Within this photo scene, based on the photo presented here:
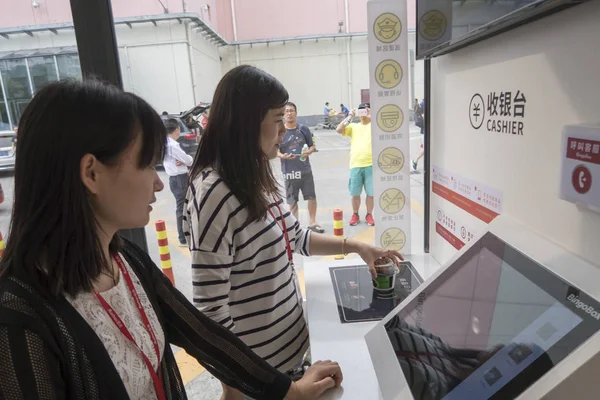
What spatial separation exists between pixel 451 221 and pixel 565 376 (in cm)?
95

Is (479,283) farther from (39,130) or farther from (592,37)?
(39,130)

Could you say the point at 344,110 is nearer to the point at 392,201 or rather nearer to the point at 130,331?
the point at 392,201

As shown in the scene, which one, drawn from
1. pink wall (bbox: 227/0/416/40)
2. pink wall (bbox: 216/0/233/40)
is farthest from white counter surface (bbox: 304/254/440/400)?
pink wall (bbox: 216/0/233/40)

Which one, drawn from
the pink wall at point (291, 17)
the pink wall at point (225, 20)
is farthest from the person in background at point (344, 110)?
the pink wall at point (225, 20)

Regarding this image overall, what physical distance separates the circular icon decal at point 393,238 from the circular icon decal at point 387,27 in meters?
0.81

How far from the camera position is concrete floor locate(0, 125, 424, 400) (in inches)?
80.1

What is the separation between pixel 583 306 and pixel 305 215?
4.63m

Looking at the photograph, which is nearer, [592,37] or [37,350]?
[37,350]

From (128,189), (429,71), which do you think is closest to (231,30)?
(429,71)

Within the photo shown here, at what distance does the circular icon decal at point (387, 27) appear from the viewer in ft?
5.40

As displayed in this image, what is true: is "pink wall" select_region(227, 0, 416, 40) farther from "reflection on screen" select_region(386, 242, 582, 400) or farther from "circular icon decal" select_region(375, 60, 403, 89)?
"reflection on screen" select_region(386, 242, 582, 400)

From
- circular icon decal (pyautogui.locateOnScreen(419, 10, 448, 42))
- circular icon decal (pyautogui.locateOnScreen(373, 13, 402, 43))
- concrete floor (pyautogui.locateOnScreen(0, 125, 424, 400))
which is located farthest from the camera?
concrete floor (pyautogui.locateOnScreen(0, 125, 424, 400))

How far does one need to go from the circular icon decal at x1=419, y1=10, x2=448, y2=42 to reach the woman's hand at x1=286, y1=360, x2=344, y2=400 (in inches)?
37.1

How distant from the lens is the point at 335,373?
871 mm
